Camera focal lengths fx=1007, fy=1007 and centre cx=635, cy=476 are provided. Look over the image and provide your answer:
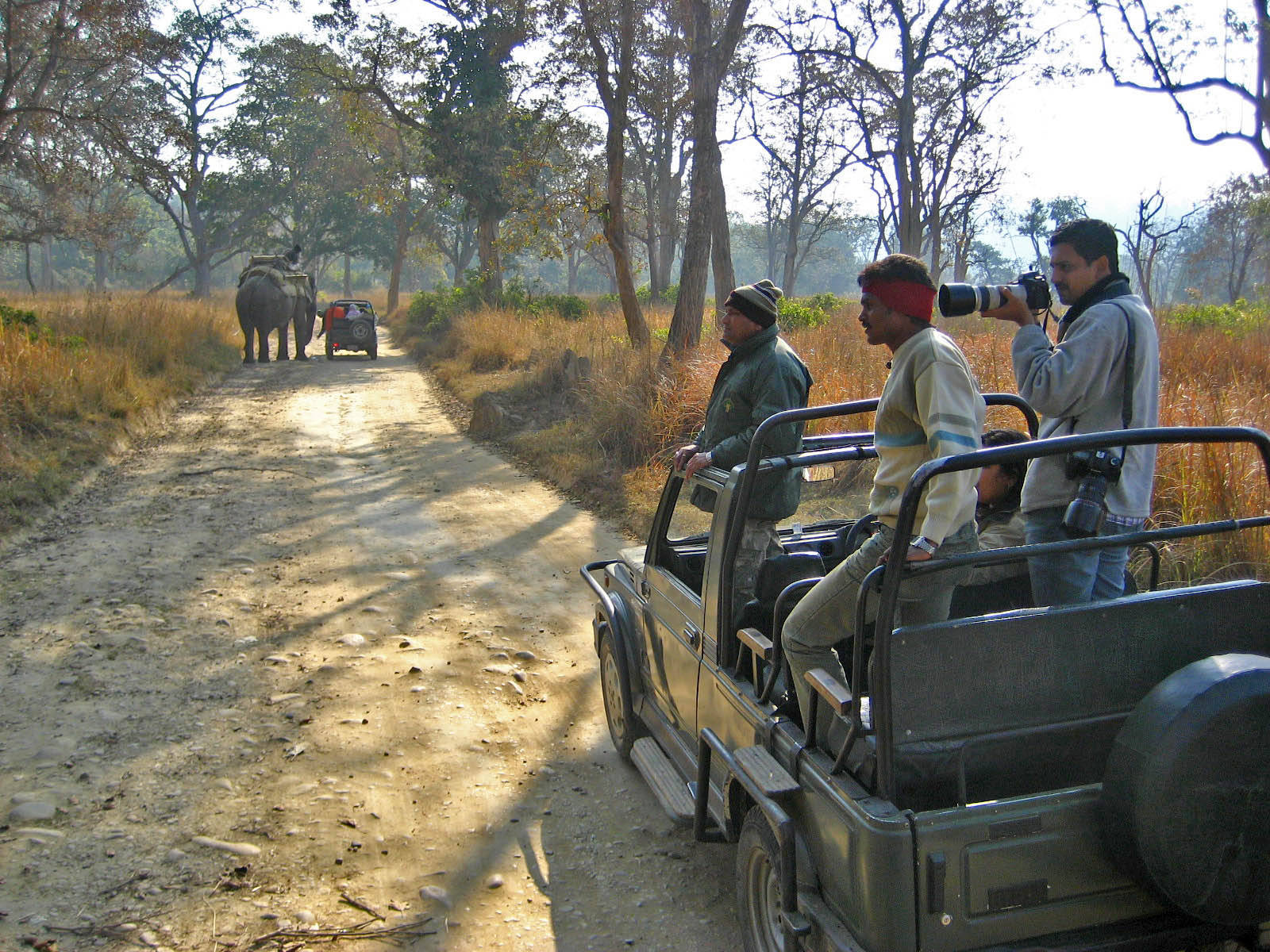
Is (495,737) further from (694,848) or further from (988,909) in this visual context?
(988,909)

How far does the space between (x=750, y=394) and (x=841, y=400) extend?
16.5 ft

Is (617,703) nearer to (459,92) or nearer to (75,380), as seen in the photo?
(75,380)

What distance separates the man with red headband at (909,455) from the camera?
8.66 feet

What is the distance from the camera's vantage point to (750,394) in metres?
4.41

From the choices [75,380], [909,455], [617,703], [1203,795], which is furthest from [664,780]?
[75,380]

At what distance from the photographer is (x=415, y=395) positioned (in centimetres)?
1686

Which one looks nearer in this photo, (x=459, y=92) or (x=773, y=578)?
(x=773, y=578)

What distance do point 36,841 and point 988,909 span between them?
325 cm

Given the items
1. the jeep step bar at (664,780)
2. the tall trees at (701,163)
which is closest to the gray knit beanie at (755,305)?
the jeep step bar at (664,780)

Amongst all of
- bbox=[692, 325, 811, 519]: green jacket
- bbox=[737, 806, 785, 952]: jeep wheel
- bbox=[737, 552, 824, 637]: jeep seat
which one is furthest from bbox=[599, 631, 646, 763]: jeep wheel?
bbox=[737, 806, 785, 952]: jeep wheel

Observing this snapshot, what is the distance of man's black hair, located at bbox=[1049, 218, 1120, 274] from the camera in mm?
3336

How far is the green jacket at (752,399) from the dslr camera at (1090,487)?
3.61 ft

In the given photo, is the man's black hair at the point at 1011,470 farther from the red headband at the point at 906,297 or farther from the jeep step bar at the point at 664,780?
the jeep step bar at the point at 664,780

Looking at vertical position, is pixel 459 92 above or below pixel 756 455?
above
